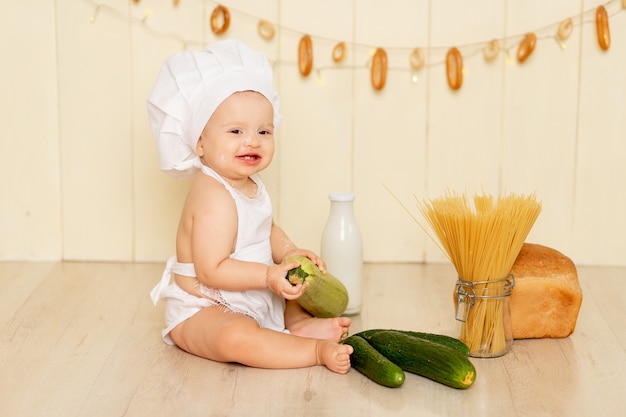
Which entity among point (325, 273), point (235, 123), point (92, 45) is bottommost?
point (325, 273)

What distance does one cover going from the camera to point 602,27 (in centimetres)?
210

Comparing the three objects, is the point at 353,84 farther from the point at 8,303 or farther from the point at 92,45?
the point at 8,303

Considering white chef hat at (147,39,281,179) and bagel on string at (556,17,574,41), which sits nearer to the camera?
white chef hat at (147,39,281,179)

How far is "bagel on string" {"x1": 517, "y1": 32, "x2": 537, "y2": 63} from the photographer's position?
2105 mm

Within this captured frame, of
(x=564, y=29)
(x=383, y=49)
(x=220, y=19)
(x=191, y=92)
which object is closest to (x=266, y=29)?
(x=220, y=19)

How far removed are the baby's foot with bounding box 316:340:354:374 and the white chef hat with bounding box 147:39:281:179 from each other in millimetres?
441

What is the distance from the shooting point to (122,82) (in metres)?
2.18

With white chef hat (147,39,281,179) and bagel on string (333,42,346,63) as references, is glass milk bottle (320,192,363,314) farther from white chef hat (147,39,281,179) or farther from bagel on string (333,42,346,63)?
bagel on string (333,42,346,63)

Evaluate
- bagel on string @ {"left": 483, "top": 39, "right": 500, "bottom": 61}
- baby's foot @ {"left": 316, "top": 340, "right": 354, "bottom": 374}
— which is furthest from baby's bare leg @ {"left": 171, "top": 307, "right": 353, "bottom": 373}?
bagel on string @ {"left": 483, "top": 39, "right": 500, "bottom": 61}

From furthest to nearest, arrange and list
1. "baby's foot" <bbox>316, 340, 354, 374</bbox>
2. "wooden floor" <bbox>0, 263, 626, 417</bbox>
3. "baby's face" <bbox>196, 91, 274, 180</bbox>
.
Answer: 1. "baby's face" <bbox>196, 91, 274, 180</bbox>
2. "baby's foot" <bbox>316, 340, 354, 374</bbox>
3. "wooden floor" <bbox>0, 263, 626, 417</bbox>

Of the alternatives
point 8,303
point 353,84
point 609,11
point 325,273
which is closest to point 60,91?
point 8,303

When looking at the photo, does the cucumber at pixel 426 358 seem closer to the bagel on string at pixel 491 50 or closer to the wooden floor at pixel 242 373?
the wooden floor at pixel 242 373

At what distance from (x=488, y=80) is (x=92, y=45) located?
99 cm

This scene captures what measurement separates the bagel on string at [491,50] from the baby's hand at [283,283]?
899mm
